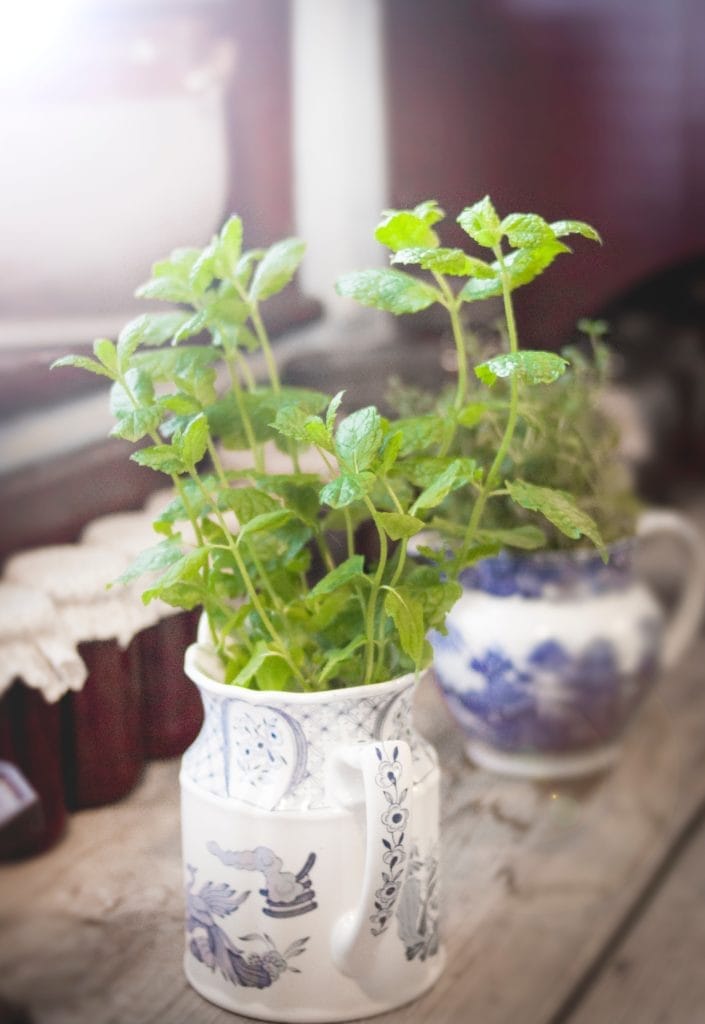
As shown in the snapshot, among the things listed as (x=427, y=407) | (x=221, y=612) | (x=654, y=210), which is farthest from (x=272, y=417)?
(x=654, y=210)

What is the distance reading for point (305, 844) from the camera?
55cm

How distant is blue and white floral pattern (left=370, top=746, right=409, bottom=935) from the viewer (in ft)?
1.71

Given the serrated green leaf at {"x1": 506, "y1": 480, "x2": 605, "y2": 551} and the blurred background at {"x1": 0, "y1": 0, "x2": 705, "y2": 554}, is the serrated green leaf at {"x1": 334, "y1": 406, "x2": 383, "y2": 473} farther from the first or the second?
the blurred background at {"x1": 0, "y1": 0, "x2": 705, "y2": 554}

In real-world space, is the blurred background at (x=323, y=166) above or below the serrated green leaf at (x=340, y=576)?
above

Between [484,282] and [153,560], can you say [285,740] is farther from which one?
[484,282]

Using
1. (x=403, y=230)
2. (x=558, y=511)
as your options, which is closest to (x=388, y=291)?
(x=403, y=230)

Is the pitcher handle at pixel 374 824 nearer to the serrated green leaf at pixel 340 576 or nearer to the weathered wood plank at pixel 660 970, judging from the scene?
the serrated green leaf at pixel 340 576

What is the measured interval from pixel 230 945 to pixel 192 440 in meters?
0.26

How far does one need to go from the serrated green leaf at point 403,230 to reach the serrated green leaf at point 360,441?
0.09 m

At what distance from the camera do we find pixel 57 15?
2.03 ft

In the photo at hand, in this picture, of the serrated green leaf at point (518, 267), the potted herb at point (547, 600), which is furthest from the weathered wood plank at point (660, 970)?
the serrated green leaf at point (518, 267)

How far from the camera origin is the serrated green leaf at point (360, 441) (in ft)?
1.64

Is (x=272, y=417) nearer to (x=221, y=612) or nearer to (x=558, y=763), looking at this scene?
(x=221, y=612)

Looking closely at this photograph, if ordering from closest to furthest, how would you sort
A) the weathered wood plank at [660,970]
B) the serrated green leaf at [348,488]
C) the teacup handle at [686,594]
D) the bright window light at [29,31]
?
the serrated green leaf at [348,488], the bright window light at [29,31], the weathered wood plank at [660,970], the teacup handle at [686,594]
